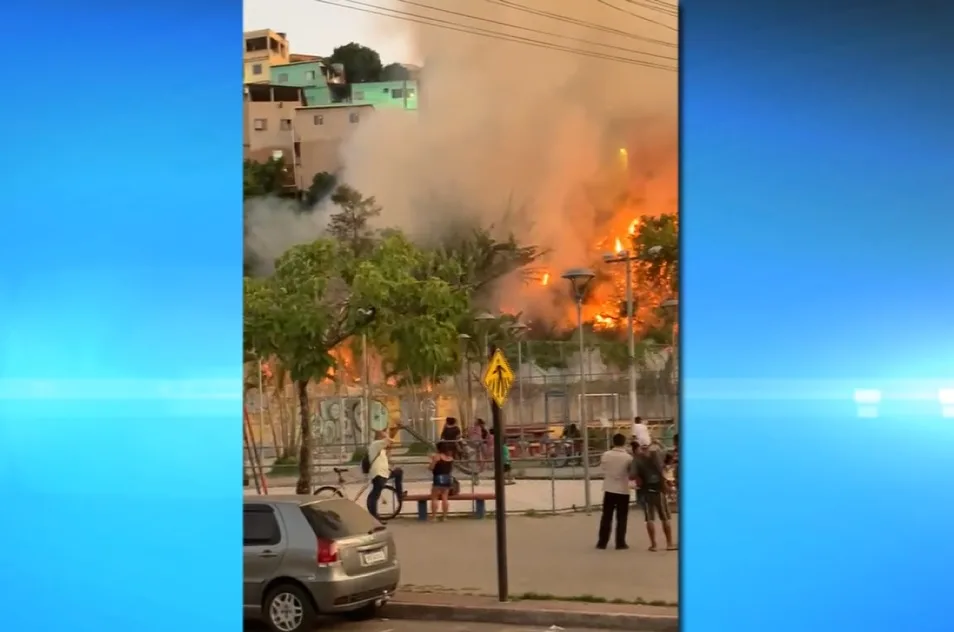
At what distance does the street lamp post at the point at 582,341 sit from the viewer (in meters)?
2.11

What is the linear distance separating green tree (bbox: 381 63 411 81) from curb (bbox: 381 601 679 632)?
1.42 meters

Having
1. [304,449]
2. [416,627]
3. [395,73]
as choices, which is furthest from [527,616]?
[395,73]

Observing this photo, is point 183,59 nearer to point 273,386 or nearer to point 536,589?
point 273,386

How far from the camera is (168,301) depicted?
2.20 metres

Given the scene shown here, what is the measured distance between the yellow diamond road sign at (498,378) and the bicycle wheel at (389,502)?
1.19 ft

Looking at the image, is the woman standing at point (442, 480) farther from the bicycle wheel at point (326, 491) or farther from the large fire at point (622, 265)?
the large fire at point (622, 265)

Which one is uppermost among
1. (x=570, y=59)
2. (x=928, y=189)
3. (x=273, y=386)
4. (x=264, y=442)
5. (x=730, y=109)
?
(x=570, y=59)

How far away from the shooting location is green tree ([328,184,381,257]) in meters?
2.17

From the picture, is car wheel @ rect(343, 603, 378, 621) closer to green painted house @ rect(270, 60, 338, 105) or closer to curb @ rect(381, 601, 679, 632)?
curb @ rect(381, 601, 679, 632)

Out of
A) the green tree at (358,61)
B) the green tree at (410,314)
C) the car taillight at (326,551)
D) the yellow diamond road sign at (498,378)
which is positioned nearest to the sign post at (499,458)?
the yellow diamond road sign at (498,378)

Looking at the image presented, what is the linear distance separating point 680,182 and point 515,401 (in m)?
0.75

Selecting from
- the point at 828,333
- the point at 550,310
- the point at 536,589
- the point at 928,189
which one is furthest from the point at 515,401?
the point at 928,189

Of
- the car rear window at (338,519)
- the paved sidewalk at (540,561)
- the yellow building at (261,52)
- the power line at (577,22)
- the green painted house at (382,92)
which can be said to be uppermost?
the power line at (577,22)

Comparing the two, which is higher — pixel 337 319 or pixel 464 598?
pixel 337 319
